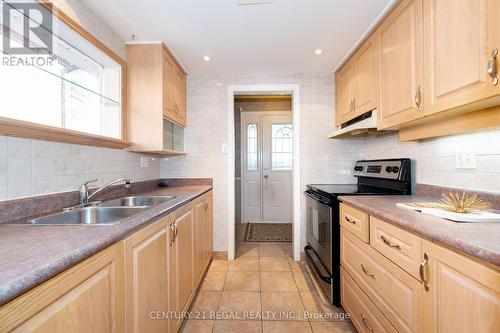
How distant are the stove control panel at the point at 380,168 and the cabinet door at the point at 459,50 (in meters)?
0.68

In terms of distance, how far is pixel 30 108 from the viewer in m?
1.11

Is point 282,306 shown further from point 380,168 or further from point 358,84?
point 358,84

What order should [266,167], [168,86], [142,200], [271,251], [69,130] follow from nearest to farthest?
[69,130] → [142,200] → [168,86] → [271,251] → [266,167]

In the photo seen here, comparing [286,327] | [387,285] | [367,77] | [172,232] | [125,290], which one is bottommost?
[286,327]

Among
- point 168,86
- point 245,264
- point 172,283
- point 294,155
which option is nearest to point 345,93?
point 294,155

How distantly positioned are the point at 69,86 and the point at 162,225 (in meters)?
1.00

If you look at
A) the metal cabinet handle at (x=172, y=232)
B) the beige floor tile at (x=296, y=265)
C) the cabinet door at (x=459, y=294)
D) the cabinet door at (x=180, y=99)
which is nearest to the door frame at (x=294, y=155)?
the beige floor tile at (x=296, y=265)

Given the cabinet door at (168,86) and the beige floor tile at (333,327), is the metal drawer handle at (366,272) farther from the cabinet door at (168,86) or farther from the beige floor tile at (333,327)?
the cabinet door at (168,86)

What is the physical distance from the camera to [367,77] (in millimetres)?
1857

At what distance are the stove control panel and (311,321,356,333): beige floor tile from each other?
3.91 feet

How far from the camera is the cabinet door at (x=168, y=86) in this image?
6.60 ft

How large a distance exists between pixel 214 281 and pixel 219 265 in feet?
1.08

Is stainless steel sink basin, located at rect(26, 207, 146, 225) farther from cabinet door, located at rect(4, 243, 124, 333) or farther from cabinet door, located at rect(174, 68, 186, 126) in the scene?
cabinet door, located at rect(174, 68, 186, 126)

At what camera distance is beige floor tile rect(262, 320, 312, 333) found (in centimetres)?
149
